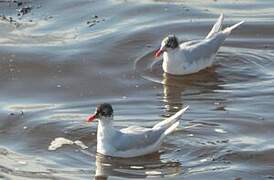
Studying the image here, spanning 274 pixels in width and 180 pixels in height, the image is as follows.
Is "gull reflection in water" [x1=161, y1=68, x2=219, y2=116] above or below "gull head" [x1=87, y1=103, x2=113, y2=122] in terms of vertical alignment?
below

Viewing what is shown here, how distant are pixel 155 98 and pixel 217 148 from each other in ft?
7.24

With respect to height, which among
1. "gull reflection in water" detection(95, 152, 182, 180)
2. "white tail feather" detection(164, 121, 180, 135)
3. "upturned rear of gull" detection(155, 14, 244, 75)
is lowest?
"gull reflection in water" detection(95, 152, 182, 180)

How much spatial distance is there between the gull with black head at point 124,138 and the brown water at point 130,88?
0.35ft

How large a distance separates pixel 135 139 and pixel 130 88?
245cm

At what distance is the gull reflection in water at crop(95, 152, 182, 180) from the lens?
10.2 m

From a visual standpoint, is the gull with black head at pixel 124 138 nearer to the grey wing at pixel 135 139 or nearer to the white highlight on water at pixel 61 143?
the grey wing at pixel 135 139

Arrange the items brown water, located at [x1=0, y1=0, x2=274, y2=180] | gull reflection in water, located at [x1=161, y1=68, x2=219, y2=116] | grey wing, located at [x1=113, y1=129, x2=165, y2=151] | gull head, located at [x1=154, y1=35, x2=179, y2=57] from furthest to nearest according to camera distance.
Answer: gull head, located at [x1=154, y1=35, x2=179, y2=57] → gull reflection in water, located at [x1=161, y1=68, x2=219, y2=116] → grey wing, located at [x1=113, y1=129, x2=165, y2=151] → brown water, located at [x1=0, y1=0, x2=274, y2=180]

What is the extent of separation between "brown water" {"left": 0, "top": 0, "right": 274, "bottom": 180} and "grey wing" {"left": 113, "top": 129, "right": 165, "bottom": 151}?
16 cm

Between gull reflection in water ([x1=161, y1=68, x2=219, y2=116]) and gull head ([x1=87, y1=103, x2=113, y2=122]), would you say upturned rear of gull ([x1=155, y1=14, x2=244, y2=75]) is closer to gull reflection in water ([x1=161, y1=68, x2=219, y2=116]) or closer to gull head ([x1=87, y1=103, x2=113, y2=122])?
gull reflection in water ([x1=161, y1=68, x2=219, y2=116])

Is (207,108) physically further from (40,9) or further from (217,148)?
(40,9)

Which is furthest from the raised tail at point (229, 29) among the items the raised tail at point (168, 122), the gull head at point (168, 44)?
the raised tail at point (168, 122)

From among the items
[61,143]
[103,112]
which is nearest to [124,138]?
[103,112]

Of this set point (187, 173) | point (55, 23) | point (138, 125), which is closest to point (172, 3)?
point (55, 23)

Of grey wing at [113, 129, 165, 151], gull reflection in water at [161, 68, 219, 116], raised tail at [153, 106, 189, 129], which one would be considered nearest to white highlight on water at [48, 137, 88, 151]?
grey wing at [113, 129, 165, 151]
